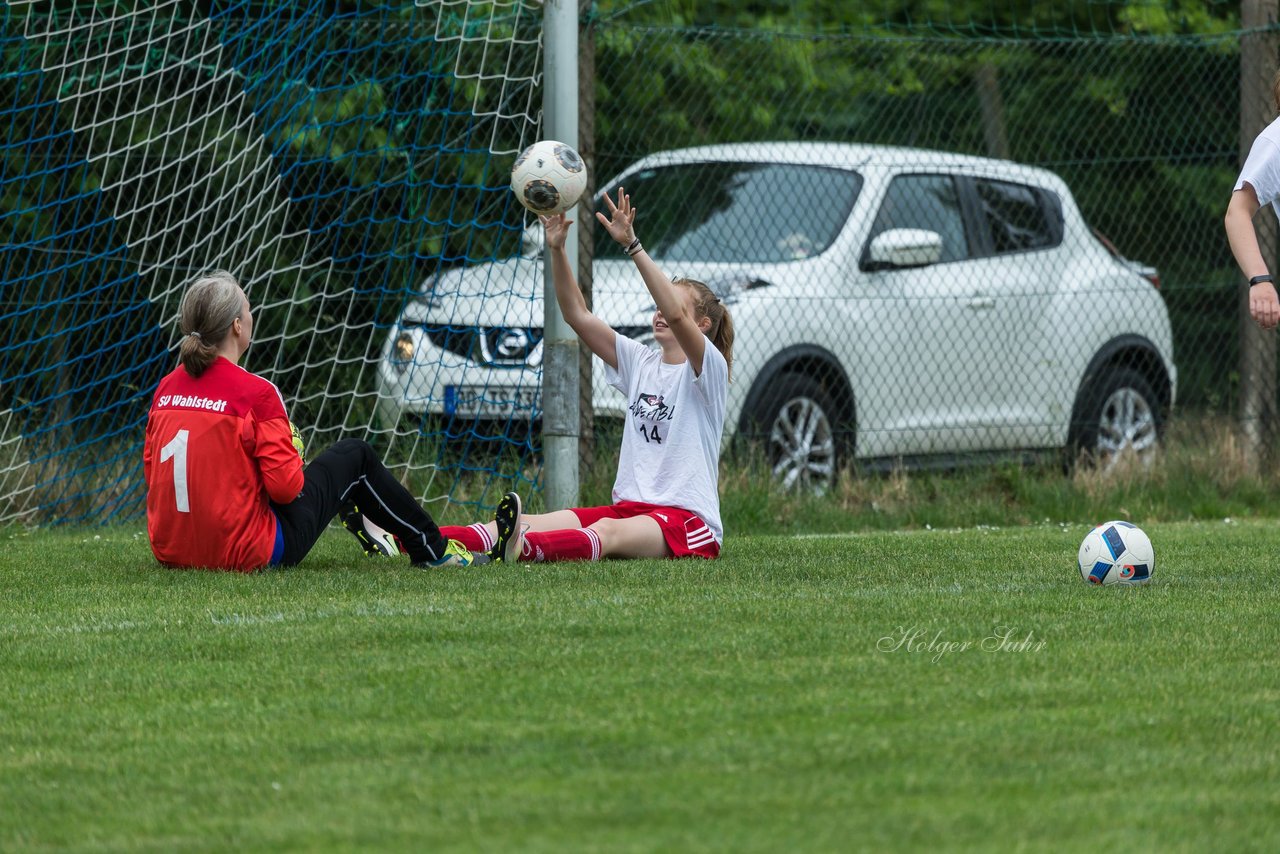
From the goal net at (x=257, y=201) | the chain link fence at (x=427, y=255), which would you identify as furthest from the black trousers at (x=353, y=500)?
the goal net at (x=257, y=201)

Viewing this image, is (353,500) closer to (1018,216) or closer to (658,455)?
(658,455)

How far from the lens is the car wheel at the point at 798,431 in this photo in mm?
9000

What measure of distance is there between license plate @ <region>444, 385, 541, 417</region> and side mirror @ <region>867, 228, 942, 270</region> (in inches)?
78.3

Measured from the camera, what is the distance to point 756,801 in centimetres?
320

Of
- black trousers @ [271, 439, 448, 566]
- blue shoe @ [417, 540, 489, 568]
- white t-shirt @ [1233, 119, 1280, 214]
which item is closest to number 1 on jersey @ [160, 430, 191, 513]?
black trousers @ [271, 439, 448, 566]

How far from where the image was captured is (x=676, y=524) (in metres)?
6.79

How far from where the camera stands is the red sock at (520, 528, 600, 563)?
662 cm

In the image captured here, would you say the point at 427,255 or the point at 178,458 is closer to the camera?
the point at 178,458

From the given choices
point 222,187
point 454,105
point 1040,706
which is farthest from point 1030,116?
point 1040,706

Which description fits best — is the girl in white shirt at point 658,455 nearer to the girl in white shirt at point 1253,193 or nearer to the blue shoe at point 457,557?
the blue shoe at point 457,557

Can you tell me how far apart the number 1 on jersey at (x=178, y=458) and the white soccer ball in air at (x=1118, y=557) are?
122 inches

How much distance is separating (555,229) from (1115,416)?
508 cm

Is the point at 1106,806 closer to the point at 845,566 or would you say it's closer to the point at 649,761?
the point at 649,761

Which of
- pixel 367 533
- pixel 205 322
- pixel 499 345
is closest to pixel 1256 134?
pixel 499 345
